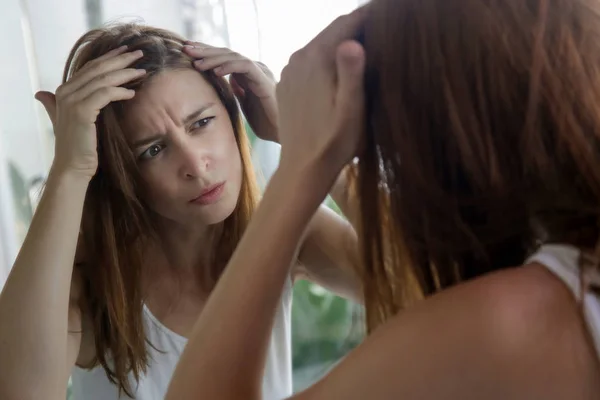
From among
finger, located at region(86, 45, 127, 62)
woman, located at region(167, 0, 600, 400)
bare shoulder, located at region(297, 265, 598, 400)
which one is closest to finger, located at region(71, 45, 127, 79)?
finger, located at region(86, 45, 127, 62)

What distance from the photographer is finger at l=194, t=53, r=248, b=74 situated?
84cm

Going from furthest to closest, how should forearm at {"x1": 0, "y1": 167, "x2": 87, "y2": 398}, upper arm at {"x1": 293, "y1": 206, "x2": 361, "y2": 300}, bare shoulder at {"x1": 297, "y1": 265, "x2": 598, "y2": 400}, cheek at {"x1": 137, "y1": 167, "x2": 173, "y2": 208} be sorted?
upper arm at {"x1": 293, "y1": 206, "x2": 361, "y2": 300} → cheek at {"x1": 137, "y1": 167, "x2": 173, "y2": 208} → forearm at {"x1": 0, "y1": 167, "x2": 87, "y2": 398} → bare shoulder at {"x1": 297, "y1": 265, "x2": 598, "y2": 400}

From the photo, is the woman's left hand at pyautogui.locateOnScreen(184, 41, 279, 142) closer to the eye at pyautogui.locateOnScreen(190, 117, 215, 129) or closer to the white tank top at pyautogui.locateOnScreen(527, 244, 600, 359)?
the eye at pyautogui.locateOnScreen(190, 117, 215, 129)

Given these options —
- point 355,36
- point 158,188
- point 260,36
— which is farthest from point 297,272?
point 355,36

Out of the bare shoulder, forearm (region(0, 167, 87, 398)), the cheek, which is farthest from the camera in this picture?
the cheek

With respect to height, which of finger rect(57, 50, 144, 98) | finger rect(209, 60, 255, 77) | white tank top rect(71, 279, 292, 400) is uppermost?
finger rect(57, 50, 144, 98)

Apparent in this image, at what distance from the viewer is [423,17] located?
43 cm

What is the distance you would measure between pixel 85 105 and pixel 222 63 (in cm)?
20

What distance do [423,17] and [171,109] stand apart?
0.45 m

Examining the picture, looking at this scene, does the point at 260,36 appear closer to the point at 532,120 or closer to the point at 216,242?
the point at 216,242

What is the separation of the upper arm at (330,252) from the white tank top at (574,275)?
0.49m

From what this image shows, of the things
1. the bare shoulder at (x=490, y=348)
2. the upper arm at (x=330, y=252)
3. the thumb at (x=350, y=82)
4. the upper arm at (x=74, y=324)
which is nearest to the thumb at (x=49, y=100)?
the upper arm at (x=74, y=324)

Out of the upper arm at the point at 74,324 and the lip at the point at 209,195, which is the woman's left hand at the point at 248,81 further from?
the upper arm at the point at 74,324

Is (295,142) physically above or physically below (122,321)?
above
